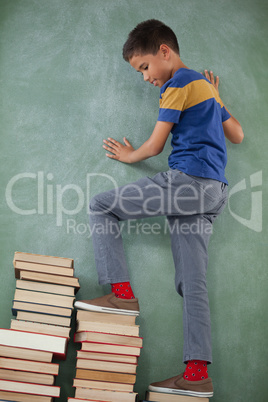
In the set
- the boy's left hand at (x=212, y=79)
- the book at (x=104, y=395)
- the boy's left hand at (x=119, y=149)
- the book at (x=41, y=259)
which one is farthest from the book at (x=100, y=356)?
the boy's left hand at (x=212, y=79)

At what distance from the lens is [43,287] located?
1.64 m

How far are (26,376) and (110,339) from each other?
1.08ft

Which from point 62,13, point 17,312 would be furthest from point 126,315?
point 62,13

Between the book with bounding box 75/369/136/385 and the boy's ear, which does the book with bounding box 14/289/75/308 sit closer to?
the book with bounding box 75/369/136/385

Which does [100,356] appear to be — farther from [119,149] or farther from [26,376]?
[119,149]

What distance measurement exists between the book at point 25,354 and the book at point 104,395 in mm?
175

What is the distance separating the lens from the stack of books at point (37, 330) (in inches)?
57.3

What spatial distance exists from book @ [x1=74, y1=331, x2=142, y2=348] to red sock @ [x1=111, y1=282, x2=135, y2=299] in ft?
0.58

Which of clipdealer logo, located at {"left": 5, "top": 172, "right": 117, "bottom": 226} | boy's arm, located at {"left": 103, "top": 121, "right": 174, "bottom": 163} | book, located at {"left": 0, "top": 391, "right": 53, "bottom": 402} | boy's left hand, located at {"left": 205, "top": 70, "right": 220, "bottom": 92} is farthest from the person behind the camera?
boy's left hand, located at {"left": 205, "top": 70, "right": 220, "bottom": 92}

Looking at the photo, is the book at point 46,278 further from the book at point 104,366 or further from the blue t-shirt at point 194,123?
the blue t-shirt at point 194,123

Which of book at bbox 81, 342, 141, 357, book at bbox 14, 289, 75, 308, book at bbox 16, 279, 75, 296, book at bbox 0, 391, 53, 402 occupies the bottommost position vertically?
book at bbox 0, 391, 53, 402

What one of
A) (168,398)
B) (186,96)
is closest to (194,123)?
(186,96)

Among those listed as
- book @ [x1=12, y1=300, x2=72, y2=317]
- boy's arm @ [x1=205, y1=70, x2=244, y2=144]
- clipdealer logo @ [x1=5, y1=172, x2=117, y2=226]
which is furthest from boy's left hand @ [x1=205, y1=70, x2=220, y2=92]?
book @ [x1=12, y1=300, x2=72, y2=317]

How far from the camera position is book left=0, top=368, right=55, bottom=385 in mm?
1472
